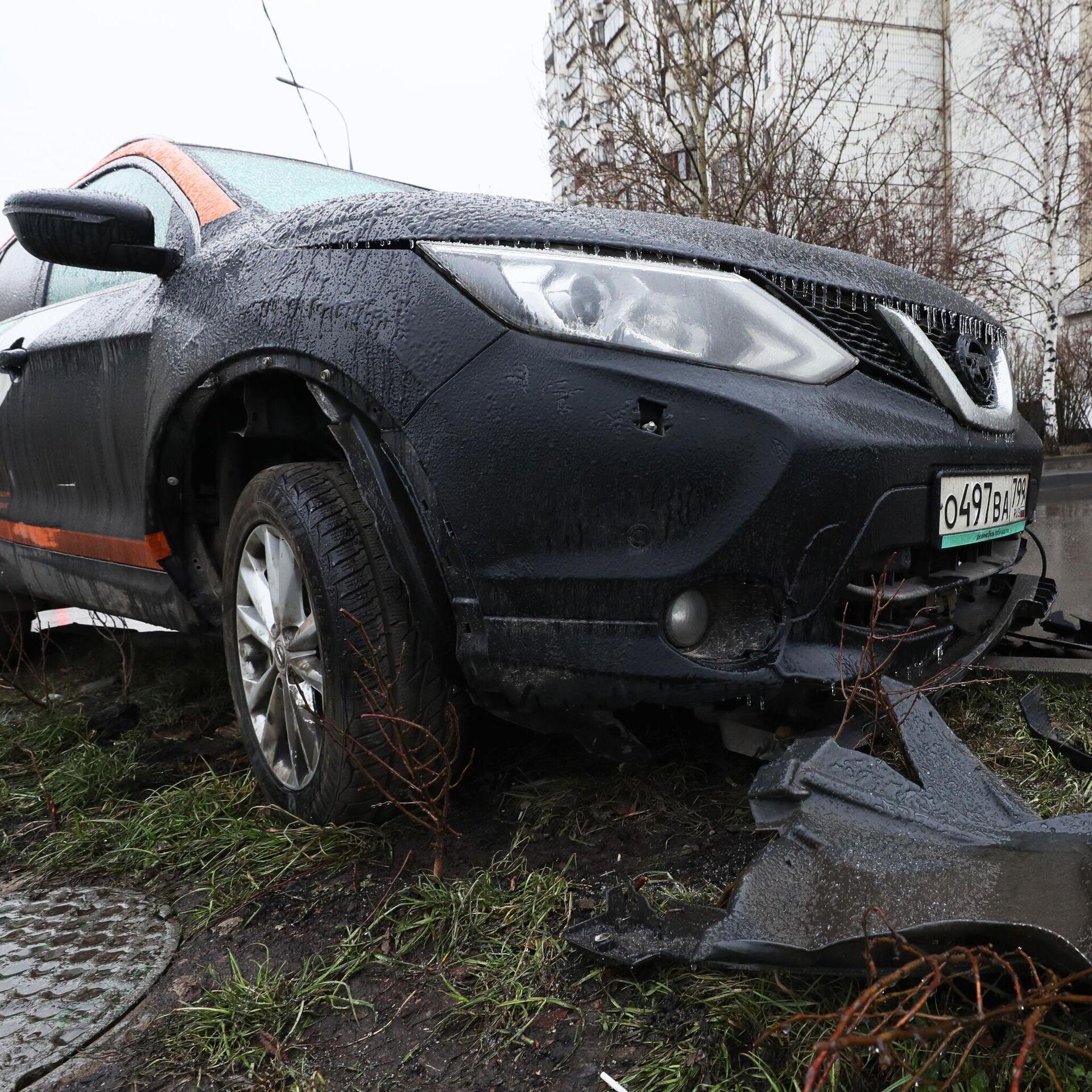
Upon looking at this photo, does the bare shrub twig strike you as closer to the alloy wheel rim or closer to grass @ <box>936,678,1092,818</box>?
grass @ <box>936,678,1092,818</box>

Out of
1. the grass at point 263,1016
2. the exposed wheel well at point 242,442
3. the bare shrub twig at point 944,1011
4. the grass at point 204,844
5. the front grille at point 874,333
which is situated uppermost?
the front grille at point 874,333

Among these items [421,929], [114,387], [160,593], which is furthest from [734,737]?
[114,387]

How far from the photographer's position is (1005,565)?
2.17 meters

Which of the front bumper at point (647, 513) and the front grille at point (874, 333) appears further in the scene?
the front grille at point (874, 333)

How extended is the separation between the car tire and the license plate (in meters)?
1.01

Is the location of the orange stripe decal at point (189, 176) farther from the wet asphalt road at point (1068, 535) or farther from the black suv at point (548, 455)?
the wet asphalt road at point (1068, 535)

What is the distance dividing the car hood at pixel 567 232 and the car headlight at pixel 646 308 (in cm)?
4

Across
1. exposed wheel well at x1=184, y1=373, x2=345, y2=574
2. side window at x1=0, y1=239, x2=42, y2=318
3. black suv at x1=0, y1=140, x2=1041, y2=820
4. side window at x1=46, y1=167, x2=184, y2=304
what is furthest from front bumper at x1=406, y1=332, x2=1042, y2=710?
side window at x1=0, y1=239, x2=42, y2=318

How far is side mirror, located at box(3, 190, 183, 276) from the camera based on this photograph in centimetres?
215

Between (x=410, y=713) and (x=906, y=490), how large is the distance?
993 millimetres

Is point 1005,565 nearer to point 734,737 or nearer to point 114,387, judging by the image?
point 734,737

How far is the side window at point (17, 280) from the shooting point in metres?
3.42

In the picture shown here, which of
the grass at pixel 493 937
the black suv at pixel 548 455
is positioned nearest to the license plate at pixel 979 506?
the black suv at pixel 548 455

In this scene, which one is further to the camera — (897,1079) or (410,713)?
(410,713)
